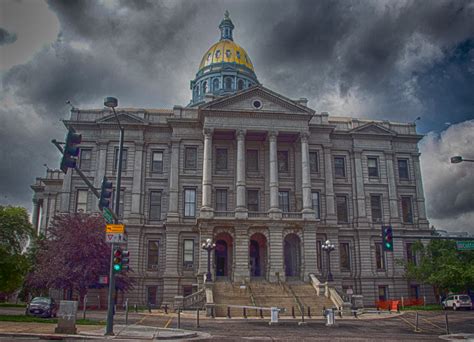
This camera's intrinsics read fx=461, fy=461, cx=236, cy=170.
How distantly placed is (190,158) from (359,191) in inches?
725

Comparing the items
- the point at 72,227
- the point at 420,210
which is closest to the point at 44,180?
the point at 72,227

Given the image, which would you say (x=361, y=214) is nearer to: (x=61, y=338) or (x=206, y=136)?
(x=206, y=136)

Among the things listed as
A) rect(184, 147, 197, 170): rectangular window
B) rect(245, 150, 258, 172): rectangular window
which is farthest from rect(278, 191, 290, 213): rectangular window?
rect(184, 147, 197, 170): rectangular window

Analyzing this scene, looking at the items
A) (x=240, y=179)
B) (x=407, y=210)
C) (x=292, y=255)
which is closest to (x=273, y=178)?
(x=240, y=179)

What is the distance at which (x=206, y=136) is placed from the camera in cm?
4550

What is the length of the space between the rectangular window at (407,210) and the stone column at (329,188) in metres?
8.57

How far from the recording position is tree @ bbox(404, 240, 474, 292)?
3894 cm

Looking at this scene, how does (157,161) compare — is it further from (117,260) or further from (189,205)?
(117,260)

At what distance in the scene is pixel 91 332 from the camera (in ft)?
67.3

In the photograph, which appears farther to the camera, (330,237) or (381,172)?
(381,172)

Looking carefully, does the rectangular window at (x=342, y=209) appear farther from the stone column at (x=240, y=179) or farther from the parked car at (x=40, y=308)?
the parked car at (x=40, y=308)

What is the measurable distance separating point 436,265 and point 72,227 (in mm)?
31288

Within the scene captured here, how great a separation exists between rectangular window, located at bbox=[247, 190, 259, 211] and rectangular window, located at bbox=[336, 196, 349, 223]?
9046 mm

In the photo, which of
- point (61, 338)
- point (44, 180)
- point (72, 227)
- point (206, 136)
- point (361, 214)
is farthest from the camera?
point (44, 180)
